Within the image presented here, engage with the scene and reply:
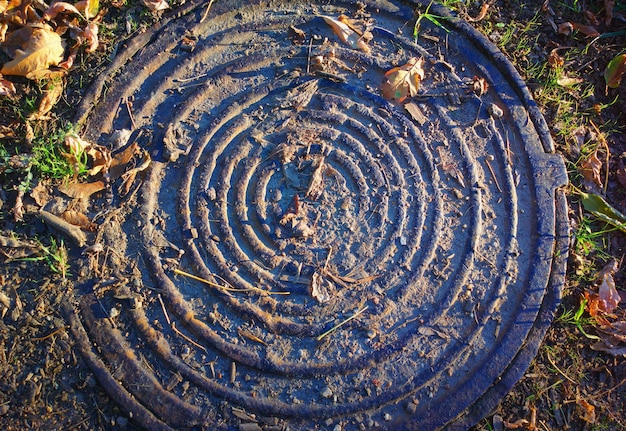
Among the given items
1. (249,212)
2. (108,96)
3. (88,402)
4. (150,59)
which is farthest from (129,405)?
(150,59)

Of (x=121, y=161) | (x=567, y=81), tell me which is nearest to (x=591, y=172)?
(x=567, y=81)

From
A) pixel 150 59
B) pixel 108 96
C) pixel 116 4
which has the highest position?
pixel 116 4

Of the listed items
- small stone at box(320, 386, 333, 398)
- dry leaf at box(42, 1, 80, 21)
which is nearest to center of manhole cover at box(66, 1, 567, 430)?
small stone at box(320, 386, 333, 398)

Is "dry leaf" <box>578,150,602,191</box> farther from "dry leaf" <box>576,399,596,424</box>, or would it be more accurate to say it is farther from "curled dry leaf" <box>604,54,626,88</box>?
"dry leaf" <box>576,399,596,424</box>

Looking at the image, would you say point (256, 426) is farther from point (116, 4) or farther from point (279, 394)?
point (116, 4)

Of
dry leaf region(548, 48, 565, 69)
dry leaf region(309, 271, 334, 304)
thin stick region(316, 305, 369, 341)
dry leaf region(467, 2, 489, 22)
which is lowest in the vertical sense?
thin stick region(316, 305, 369, 341)

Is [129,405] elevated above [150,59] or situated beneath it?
situated beneath
